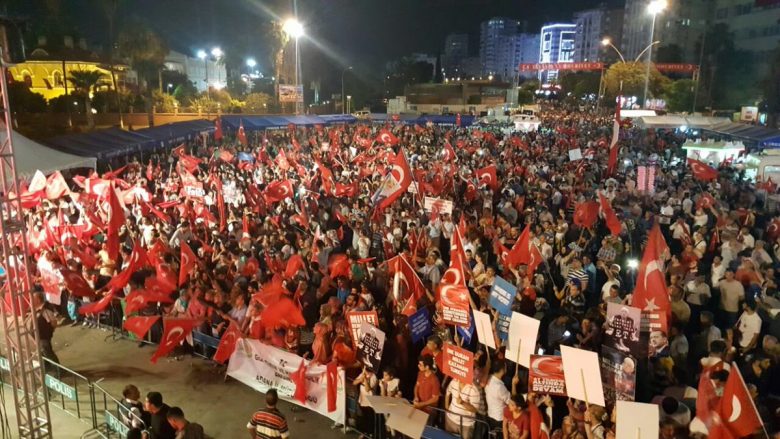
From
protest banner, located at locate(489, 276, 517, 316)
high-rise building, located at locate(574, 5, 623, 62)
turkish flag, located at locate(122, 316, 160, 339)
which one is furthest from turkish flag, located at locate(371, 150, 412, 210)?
high-rise building, located at locate(574, 5, 623, 62)

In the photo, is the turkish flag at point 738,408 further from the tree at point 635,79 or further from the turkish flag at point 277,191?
the tree at point 635,79

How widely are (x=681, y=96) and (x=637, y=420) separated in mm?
61725

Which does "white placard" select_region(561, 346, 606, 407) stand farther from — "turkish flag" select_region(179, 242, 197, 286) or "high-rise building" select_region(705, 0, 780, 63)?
"high-rise building" select_region(705, 0, 780, 63)

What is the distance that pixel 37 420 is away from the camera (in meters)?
6.72

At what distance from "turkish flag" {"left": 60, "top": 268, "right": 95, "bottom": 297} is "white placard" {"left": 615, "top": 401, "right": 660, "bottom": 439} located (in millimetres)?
9455

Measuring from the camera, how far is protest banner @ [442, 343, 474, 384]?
612 cm

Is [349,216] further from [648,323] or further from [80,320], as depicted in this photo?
[648,323]

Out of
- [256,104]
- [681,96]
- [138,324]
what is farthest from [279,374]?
[681,96]

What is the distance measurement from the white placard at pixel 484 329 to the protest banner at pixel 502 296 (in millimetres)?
646

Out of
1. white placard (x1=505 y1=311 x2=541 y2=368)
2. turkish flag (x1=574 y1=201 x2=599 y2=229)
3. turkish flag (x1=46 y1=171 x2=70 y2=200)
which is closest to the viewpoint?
white placard (x1=505 y1=311 x2=541 y2=368)

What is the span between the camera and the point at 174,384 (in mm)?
8820

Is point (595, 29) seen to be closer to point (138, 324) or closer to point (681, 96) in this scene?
point (681, 96)

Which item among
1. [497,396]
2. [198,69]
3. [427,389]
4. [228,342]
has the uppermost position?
[198,69]

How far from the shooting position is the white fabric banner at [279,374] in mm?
7523
